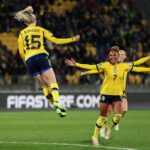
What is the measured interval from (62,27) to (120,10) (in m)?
4.01

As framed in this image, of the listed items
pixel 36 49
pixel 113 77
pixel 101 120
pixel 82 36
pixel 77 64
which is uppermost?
pixel 82 36

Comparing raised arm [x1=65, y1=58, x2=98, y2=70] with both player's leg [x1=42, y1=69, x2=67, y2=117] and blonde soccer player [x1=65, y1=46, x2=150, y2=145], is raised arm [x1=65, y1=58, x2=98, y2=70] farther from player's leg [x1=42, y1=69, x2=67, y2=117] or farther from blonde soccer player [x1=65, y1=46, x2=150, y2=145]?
player's leg [x1=42, y1=69, x2=67, y2=117]

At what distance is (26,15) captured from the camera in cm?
1237

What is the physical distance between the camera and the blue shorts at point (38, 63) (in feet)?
40.7

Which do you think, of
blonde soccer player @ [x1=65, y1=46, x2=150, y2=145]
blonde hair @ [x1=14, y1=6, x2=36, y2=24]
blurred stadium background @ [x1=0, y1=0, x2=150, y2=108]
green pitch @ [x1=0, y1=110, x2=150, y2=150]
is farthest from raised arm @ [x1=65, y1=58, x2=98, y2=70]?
blurred stadium background @ [x1=0, y1=0, x2=150, y2=108]

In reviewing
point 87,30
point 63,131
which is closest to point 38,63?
point 63,131

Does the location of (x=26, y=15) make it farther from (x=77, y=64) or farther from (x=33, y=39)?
(x=77, y=64)

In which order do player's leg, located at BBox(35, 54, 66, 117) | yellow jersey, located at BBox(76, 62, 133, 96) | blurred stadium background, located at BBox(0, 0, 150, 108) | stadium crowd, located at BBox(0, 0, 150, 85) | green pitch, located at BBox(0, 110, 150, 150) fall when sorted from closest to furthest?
player's leg, located at BBox(35, 54, 66, 117)
green pitch, located at BBox(0, 110, 150, 150)
yellow jersey, located at BBox(76, 62, 133, 96)
blurred stadium background, located at BBox(0, 0, 150, 108)
stadium crowd, located at BBox(0, 0, 150, 85)

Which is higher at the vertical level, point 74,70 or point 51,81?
point 74,70

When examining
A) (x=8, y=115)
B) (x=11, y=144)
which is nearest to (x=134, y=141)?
(x=11, y=144)

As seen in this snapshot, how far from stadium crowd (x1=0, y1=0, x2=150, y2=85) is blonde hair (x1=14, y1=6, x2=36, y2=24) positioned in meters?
13.1

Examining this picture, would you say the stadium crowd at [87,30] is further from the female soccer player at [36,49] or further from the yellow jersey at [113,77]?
the female soccer player at [36,49]

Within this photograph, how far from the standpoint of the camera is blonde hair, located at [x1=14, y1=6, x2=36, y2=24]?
12.2m

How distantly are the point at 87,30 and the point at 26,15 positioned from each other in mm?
17760
